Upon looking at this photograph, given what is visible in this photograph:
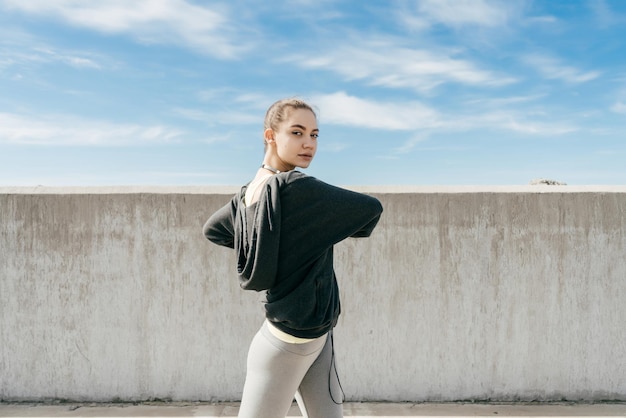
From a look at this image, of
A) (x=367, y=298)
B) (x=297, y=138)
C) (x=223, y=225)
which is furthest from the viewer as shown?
(x=367, y=298)

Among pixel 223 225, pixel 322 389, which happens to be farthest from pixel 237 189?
pixel 322 389

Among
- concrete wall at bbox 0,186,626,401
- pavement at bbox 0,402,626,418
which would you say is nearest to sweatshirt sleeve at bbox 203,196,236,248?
concrete wall at bbox 0,186,626,401

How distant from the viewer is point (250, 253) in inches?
67.1

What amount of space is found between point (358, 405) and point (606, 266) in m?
1.89

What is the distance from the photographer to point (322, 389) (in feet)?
5.96

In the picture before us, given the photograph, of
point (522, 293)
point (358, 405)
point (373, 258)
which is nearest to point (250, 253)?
point (373, 258)

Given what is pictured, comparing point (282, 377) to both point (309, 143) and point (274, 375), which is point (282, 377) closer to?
point (274, 375)

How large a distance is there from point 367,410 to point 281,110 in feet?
7.72

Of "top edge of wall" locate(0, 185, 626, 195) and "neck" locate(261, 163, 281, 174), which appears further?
"top edge of wall" locate(0, 185, 626, 195)

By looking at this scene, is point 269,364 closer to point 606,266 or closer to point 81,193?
point 81,193

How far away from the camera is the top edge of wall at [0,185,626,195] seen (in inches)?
142

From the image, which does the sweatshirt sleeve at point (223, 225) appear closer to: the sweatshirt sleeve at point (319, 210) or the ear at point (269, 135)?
the ear at point (269, 135)

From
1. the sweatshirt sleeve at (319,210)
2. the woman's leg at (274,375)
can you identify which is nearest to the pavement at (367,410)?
the woman's leg at (274,375)

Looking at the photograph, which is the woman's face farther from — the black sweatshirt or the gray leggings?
the gray leggings
